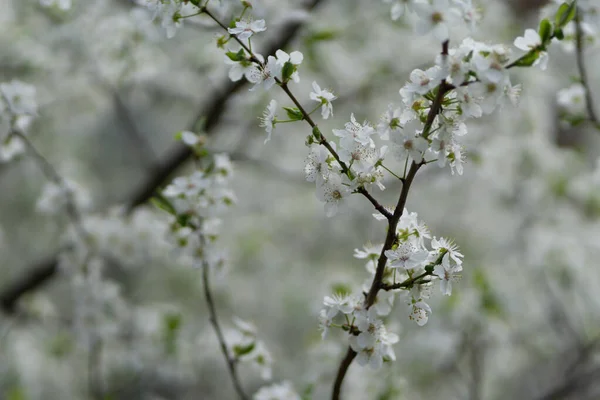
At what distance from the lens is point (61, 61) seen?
118 inches

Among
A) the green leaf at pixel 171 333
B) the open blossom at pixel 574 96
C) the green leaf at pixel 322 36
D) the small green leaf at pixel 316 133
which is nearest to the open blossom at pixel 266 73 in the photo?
the small green leaf at pixel 316 133

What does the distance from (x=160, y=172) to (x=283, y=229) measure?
5.11ft

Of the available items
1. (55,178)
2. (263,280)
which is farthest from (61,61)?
(263,280)

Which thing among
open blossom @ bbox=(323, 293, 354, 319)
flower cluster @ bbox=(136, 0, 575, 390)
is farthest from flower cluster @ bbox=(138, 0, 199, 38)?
open blossom @ bbox=(323, 293, 354, 319)

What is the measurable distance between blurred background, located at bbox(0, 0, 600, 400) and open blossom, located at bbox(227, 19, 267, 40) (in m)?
0.16

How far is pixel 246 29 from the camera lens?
39.9 inches

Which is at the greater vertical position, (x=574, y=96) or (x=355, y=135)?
(x=574, y=96)

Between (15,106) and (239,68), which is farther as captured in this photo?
(15,106)

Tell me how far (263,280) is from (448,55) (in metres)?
3.57

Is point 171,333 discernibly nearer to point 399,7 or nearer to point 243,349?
point 243,349

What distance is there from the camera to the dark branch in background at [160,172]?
2.63 metres

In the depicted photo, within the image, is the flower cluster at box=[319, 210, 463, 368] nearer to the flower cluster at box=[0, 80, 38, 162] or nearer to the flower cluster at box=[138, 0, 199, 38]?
the flower cluster at box=[138, 0, 199, 38]

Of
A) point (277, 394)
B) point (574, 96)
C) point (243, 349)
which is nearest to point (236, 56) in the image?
point (243, 349)

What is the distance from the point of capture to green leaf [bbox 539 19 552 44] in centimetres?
93
